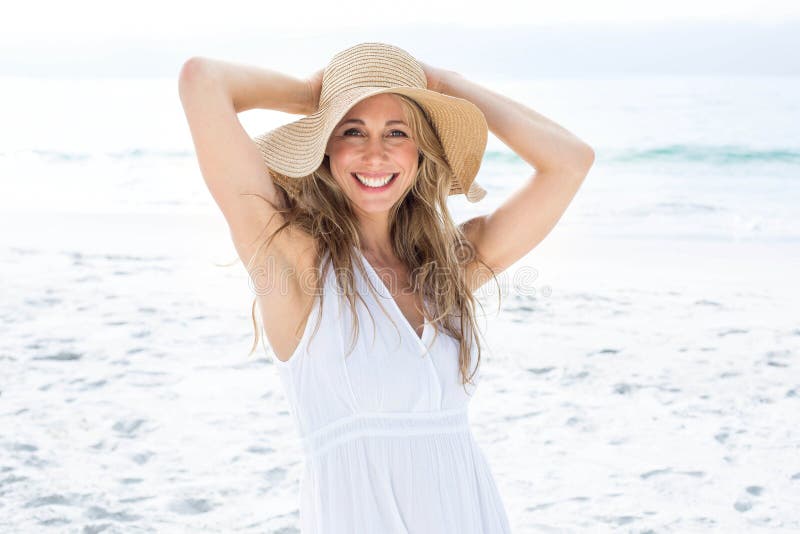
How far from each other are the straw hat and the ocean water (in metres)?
0.40

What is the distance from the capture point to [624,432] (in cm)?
480

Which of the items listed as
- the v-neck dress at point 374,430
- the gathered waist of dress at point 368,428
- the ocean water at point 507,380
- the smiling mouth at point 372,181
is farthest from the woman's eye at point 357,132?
the gathered waist of dress at point 368,428

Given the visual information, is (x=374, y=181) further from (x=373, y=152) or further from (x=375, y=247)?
(x=375, y=247)

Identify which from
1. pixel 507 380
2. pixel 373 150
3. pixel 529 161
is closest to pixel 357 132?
pixel 373 150

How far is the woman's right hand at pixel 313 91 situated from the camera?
95.5 inches

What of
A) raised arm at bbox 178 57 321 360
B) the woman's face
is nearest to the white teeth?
the woman's face

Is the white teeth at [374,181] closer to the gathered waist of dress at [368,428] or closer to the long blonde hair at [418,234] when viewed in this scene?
the long blonde hair at [418,234]

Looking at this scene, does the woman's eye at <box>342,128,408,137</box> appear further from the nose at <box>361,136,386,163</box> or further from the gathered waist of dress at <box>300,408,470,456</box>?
the gathered waist of dress at <box>300,408,470,456</box>

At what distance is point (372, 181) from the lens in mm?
2338

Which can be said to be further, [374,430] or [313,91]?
[313,91]

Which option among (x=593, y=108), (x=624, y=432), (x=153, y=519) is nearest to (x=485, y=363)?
(x=624, y=432)

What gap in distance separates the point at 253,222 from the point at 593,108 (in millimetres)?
23018

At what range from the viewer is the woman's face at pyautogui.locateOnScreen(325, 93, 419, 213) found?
230cm

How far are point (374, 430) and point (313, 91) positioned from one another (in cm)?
90
